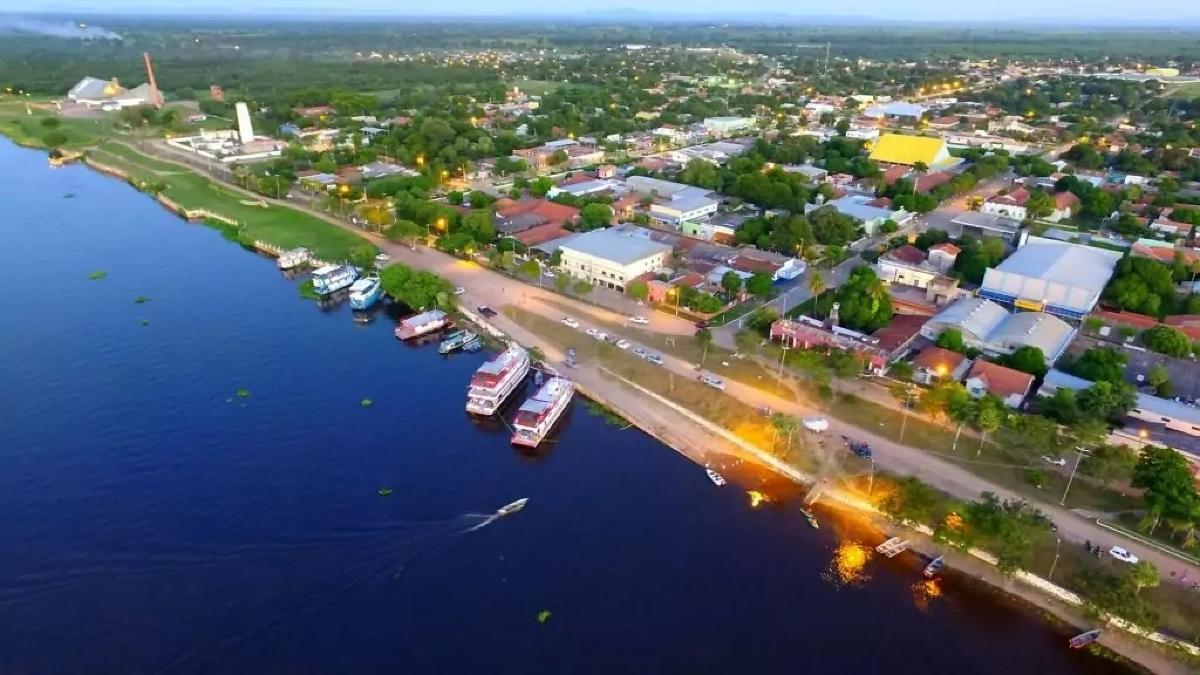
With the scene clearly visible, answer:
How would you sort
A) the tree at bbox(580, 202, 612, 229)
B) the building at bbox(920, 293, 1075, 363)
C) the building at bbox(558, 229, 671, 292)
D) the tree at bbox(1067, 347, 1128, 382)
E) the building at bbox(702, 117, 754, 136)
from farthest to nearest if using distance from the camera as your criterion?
the building at bbox(702, 117, 754, 136), the tree at bbox(580, 202, 612, 229), the building at bbox(558, 229, 671, 292), the building at bbox(920, 293, 1075, 363), the tree at bbox(1067, 347, 1128, 382)

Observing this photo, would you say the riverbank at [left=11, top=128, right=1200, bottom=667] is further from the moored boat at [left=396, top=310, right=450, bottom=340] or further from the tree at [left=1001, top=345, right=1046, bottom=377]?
the tree at [left=1001, top=345, right=1046, bottom=377]

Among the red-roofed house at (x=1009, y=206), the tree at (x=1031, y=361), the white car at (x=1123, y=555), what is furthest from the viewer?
the red-roofed house at (x=1009, y=206)

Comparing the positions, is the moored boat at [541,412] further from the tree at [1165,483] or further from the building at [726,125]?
the building at [726,125]

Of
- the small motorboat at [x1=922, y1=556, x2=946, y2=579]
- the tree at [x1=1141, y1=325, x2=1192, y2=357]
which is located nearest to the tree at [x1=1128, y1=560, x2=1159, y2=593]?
the small motorboat at [x1=922, y1=556, x2=946, y2=579]

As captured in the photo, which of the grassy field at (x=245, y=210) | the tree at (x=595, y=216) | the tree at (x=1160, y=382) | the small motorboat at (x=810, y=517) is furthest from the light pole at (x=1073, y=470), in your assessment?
the grassy field at (x=245, y=210)

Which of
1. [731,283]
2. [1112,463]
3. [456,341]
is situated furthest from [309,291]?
[1112,463]

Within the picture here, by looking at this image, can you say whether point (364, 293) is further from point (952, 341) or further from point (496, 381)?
point (952, 341)

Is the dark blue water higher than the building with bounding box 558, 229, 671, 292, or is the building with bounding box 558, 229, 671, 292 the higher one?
the building with bounding box 558, 229, 671, 292
